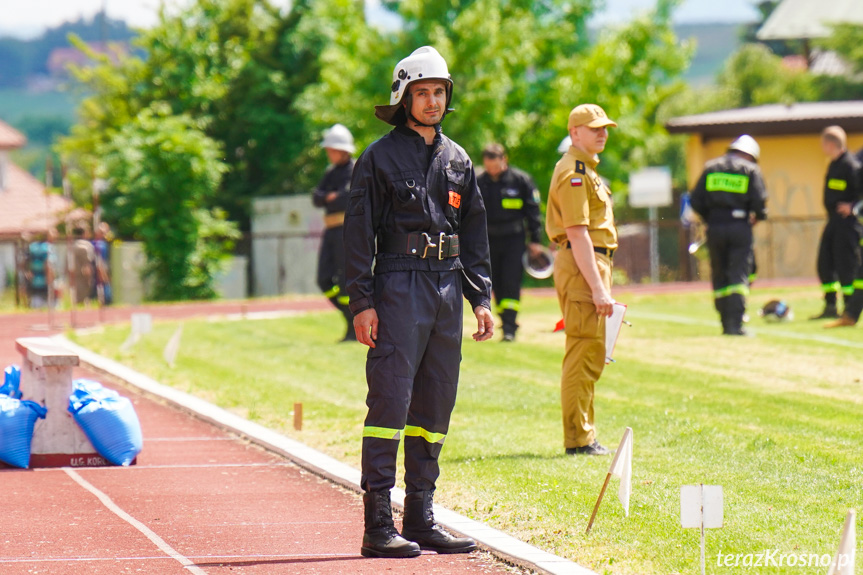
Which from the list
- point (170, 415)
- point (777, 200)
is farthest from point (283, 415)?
point (777, 200)

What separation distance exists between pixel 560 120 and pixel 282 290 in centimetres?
805

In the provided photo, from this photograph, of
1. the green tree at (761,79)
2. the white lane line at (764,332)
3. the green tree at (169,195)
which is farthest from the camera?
the green tree at (761,79)

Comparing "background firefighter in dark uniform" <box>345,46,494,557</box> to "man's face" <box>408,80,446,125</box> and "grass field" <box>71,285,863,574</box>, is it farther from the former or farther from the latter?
"grass field" <box>71,285,863,574</box>

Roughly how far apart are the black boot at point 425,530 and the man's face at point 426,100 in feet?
5.46

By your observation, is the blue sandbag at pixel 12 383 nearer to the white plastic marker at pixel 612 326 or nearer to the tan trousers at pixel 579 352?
the tan trousers at pixel 579 352

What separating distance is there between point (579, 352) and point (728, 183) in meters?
7.37

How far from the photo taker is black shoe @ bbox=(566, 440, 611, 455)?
8.15 metres

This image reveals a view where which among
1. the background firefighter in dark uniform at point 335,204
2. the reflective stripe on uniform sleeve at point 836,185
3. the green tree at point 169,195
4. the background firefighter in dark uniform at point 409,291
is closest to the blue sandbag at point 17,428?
the background firefighter in dark uniform at point 409,291

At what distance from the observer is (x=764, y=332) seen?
51.8ft

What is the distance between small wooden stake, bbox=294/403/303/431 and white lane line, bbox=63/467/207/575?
1711mm

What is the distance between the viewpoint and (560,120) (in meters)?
34.2

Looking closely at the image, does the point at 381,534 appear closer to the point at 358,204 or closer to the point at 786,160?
the point at 358,204

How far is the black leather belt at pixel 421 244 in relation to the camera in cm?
598

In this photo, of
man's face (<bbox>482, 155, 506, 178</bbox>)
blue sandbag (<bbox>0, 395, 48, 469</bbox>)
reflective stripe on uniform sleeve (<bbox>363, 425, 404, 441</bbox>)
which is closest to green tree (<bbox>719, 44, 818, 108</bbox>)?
man's face (<bbox>482, 155, 506, 178</bbox>)
